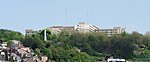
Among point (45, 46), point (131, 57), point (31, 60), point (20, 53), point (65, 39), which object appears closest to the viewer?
point (31, 60)

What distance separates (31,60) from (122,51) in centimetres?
1944

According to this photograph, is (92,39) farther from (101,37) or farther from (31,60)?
(31,60)

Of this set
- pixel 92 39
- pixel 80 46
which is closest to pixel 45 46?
pixel 80 46

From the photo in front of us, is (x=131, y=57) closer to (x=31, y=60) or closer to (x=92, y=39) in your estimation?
(x=92, y=39)

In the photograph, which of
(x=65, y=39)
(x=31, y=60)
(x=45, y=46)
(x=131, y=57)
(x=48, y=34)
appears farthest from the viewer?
(x=48, y=34)

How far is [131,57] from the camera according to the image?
49844 mm

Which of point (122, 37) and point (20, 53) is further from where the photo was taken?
point (122, 37)

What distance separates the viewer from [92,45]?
2098 inches

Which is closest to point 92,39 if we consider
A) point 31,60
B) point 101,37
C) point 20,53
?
point 101,37

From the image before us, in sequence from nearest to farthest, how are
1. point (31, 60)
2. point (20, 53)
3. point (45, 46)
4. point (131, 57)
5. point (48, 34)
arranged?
point (31, 60)
point (20, 53)
point (45, 46)
point (131, 57)
point (48, 34)

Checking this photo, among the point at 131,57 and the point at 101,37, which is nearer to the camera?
the point at 131,57

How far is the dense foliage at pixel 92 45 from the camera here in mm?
44969

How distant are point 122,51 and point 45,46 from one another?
26.4 ft

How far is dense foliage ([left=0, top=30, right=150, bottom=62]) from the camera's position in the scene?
45.0m
